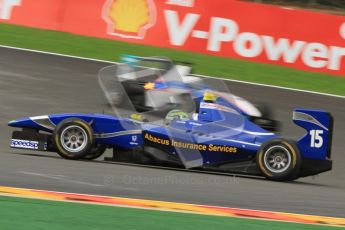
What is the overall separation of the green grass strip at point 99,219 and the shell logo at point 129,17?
38.0 ft

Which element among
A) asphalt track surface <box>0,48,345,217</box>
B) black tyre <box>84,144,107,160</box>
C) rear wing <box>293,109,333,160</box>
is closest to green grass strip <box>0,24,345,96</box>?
asphalt track surface <box>0,48,345,217</box>

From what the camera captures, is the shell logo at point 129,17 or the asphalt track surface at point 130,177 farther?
the shell logo at point 129,17

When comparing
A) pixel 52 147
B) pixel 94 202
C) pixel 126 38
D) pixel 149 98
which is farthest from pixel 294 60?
pixel 94 202

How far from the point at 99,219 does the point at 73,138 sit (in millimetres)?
3490

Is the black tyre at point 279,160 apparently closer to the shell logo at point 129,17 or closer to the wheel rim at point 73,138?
the wheel rim at point 73,138

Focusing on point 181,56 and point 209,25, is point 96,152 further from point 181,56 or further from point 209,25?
point 209,25

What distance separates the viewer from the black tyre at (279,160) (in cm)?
823

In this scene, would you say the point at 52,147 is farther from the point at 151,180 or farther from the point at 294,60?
the point at 294,60

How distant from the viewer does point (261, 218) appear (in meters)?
5.84

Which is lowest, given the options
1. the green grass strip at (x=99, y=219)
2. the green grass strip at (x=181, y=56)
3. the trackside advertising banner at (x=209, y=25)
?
the green grass strip at (x=99, y=219)

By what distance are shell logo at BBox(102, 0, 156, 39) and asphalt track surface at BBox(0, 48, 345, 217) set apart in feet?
12.4

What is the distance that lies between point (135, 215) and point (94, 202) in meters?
0.51

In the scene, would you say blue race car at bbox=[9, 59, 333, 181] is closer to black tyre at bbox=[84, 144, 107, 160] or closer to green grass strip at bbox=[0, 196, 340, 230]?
black tyre at bbox=[84, 144, 107, 160]

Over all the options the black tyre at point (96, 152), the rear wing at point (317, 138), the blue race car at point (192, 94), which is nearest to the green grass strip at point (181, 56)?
the blue race car at point (192, 94)
